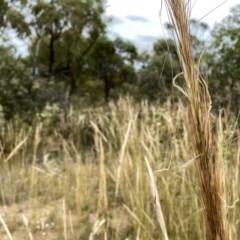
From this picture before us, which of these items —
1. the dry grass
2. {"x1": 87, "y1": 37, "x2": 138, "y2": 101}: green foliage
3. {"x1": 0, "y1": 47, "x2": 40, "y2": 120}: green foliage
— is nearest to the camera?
the dry grass

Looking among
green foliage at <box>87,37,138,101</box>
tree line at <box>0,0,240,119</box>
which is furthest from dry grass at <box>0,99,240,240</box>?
green foliage at <box>87,37,138,101</box>

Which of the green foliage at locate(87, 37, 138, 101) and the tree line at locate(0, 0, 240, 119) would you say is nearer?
the tree line at locate(0, 0, 240, 119)

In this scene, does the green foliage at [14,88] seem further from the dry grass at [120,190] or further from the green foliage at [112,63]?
the green foliage at [112,63]

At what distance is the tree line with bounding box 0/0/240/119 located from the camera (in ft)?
33.7

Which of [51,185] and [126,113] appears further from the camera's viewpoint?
[51,185]

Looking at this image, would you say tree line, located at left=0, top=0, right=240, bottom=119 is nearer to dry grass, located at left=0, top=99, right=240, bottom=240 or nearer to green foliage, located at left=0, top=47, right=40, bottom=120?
green foliage, located at left=0, top=47, right=40, bottom=120

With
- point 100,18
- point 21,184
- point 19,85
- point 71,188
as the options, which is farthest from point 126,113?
point 100,18

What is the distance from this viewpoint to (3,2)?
1388 cm

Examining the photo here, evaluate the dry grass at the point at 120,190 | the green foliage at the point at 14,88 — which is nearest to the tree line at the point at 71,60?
the green foliage at the point at 14,88

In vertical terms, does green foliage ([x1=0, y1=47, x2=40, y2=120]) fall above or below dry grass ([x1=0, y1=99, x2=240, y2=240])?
above

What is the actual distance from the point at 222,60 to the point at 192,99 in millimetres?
8043

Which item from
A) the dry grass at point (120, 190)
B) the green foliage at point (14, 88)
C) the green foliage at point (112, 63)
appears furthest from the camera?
the green foliage at point (112, 63)

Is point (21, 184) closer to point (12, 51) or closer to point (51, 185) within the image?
point (51, 185)

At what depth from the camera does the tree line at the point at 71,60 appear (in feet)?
33.7
